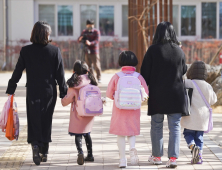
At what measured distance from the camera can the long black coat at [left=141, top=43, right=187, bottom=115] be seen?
5.25m

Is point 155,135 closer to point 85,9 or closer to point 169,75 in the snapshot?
point 169,75

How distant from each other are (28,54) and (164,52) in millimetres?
1535

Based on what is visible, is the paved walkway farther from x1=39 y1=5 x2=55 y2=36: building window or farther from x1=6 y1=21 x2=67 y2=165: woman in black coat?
x1=39 y1=5 x2=55 y2=36: building window

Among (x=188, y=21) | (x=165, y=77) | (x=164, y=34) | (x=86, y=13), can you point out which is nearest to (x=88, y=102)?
(x=165, y=77)

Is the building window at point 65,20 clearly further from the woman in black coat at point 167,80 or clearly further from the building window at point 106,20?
the woman in black coat at point 167,80

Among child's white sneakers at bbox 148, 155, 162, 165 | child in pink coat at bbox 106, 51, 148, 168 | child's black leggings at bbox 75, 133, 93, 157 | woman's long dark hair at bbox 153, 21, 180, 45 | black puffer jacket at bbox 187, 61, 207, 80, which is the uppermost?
woman's long dark hair at bbox 153, 21, 180, 45

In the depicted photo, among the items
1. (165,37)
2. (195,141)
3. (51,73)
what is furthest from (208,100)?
(51,73)

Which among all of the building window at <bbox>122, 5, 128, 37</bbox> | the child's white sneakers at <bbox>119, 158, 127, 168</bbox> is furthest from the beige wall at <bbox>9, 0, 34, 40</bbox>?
the child's white sneakers at <bbox>119, 158, 127, 168</bbox>

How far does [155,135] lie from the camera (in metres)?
5.39

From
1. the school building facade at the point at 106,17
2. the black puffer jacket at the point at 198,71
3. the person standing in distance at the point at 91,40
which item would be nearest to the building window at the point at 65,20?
the school building facade at the point at 106,17

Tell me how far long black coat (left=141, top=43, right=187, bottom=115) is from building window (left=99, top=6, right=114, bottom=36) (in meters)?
17.0

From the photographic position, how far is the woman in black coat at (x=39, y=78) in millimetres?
5398

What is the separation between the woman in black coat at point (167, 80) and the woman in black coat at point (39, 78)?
3.37 feet

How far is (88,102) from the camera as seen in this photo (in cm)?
536
